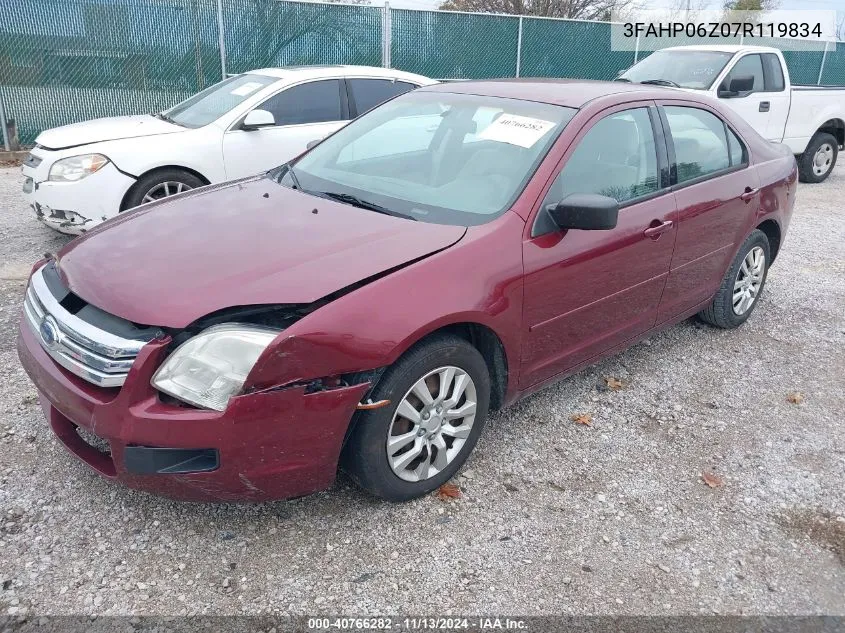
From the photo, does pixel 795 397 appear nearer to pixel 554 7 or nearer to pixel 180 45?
pixel 180 45

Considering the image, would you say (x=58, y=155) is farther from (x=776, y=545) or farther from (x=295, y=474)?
(x=776, y=545)

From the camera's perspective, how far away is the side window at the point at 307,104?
6.54 m

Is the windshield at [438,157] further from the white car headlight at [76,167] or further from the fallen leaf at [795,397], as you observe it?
the white car headlight at [76,167]

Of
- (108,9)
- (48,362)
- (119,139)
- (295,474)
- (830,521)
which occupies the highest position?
(108,9)

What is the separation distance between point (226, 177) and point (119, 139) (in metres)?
0.89

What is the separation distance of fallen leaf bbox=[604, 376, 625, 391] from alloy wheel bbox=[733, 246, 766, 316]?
1235mm

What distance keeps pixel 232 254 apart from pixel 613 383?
2405 mm

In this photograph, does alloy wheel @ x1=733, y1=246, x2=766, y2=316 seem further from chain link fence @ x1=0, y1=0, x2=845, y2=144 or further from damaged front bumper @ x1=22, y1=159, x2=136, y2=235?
chain link fence @ x1=0, y1=0, x2=845, y2=144

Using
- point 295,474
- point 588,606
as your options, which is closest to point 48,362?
point 295,474

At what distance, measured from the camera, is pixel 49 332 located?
2736 mm

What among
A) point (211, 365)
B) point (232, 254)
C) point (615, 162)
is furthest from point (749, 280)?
point (211, 365)

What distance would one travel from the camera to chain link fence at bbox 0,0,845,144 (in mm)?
10453

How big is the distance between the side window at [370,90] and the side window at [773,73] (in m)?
5.53

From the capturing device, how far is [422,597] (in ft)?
8.30
